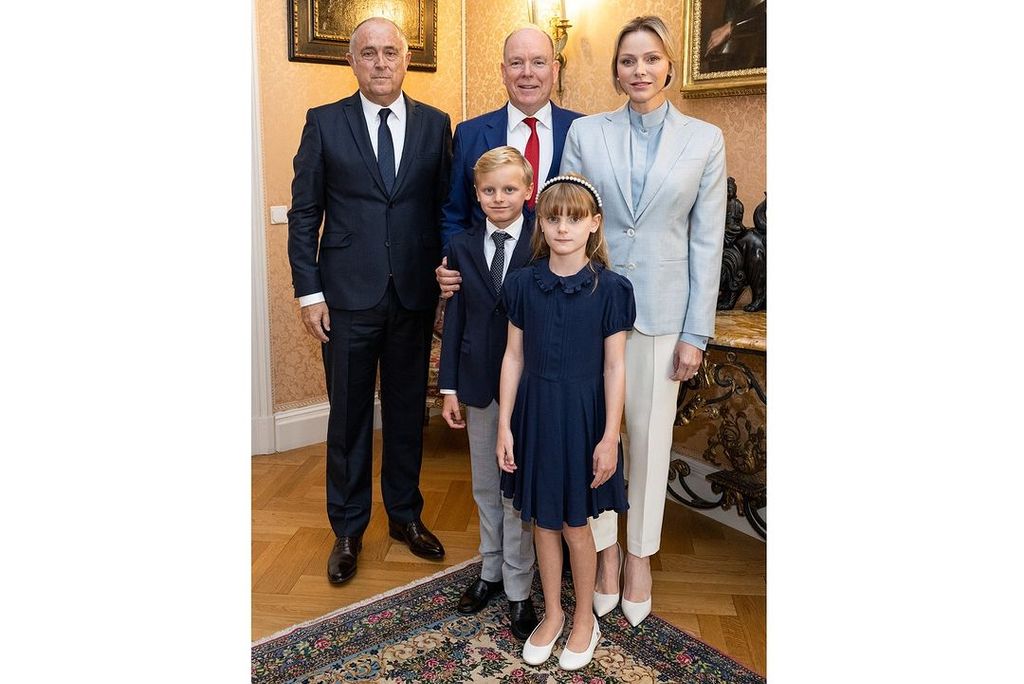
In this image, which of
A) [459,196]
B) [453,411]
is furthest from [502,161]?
[453,411]

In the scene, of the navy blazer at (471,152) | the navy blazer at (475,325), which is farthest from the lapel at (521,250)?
the navy blazer at (471,152)

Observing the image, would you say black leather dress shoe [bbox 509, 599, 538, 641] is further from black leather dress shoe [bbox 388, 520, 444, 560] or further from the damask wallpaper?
the damask wallpaper

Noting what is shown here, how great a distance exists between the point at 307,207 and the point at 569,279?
97 cm

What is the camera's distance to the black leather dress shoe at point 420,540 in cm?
279

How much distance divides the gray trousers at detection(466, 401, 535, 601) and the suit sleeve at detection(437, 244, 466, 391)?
11 cm

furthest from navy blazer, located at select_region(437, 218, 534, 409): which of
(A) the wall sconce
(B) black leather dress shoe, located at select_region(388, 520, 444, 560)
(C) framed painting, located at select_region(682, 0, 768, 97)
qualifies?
(A) the wall sconce

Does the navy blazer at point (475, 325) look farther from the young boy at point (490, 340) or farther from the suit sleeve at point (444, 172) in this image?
the suit sleeve at point (444, 172)

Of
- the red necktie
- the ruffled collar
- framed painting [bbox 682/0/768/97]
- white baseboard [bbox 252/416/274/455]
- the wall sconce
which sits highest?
the wall sconce

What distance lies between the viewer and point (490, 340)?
2.19 m

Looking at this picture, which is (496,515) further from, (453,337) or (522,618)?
(453,337)

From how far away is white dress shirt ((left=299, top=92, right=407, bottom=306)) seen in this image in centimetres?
250

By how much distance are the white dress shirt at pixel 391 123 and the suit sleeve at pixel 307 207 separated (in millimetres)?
29
